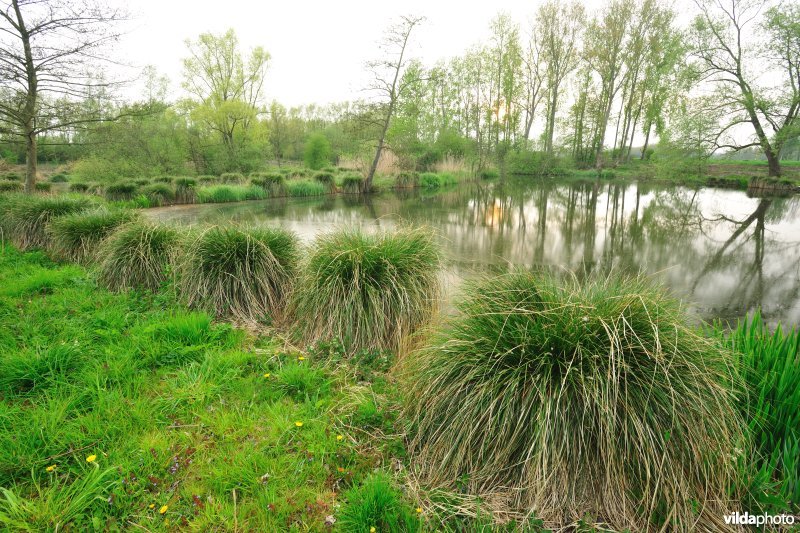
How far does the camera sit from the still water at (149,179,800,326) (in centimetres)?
555

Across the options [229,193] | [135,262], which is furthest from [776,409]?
[229,193]

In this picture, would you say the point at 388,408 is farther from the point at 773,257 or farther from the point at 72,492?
the point at 773,257

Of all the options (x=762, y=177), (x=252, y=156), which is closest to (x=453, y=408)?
(x=252, y=156)

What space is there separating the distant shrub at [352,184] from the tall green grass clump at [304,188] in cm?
134

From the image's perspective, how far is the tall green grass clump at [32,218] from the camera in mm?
6508

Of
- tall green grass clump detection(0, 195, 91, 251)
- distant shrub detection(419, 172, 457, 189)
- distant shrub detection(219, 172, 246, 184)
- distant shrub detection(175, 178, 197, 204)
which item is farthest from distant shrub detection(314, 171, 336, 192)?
tall green grass clump detection(0, 195, 91, 251)

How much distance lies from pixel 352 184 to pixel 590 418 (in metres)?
18.9

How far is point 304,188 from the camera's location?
17.8 meters

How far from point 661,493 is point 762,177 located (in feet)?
90.7

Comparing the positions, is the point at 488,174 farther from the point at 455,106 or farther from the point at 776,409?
the point at 776,409

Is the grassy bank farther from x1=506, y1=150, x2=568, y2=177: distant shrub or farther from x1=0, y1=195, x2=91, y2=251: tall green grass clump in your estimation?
x1=506, y1=150, x2=568, y2=177: distant shrub

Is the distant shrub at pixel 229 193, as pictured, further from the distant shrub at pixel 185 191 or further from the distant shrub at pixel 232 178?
the distant shrub at pixel 232 178

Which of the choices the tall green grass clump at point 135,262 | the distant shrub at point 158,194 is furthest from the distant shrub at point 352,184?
the tall green grass clump at point 135,262

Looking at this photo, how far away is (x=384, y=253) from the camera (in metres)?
3.73
